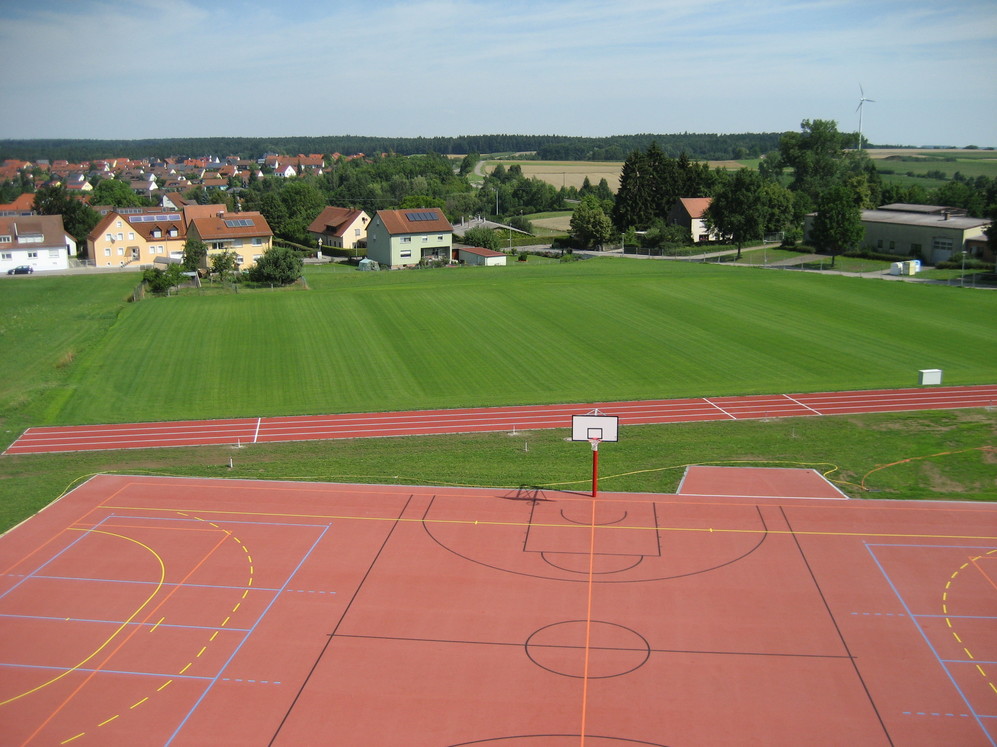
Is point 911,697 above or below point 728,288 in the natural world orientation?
below

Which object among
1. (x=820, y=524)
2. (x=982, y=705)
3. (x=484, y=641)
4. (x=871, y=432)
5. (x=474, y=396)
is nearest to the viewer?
(x=982, y=705)

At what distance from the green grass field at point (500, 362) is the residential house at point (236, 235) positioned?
11613 millimetres

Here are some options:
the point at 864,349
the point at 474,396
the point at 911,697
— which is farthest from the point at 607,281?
the point at 911,697

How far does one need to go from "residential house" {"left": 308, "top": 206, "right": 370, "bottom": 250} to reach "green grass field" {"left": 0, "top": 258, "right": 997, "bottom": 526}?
26166mm

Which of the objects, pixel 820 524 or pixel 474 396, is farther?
pixel 474 396

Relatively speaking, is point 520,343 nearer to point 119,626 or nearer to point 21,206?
point 119,626

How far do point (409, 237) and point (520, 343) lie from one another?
123ft

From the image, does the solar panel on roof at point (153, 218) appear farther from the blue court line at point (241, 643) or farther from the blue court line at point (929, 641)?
the blue court line at point (929, 641)

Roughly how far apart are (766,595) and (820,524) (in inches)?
196

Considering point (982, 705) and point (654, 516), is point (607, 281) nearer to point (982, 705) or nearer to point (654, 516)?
point (654, 516)

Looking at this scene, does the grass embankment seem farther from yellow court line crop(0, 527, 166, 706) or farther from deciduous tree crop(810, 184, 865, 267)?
deciduous tree crop(810, 184, 865, 267)

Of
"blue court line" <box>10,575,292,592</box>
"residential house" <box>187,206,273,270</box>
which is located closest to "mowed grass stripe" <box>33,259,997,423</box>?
"blue court line" <box>10,575,292,592</box>

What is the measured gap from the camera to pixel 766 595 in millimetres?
20391

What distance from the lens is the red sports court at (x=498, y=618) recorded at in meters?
16.0
